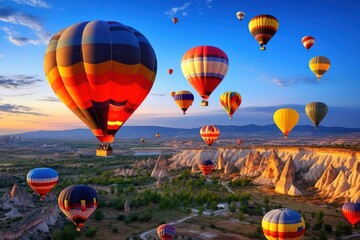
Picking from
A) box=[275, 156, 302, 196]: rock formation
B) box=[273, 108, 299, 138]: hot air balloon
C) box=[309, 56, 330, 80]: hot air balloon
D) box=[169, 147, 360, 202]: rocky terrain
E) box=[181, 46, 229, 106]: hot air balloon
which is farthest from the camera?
box=[275, 156, 302, 196]: rock formation

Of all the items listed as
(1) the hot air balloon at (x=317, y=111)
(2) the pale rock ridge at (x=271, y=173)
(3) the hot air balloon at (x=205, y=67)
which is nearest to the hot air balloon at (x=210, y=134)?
(1) the hot air balloon at (x=317, y=111)

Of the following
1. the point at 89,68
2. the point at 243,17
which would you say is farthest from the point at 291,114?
the point at 89,68

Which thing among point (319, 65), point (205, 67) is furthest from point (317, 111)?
point (205, 67)

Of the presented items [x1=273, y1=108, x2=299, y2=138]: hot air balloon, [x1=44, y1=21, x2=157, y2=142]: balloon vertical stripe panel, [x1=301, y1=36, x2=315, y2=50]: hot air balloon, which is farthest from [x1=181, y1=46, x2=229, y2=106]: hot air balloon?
[x1=301, y1=36, x2=315, y2=50]: hot air balloon

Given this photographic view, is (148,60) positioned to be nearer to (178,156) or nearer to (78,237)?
(78,237)

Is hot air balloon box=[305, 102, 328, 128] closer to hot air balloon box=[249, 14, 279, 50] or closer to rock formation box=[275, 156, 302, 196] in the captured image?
rock formation box=[275, 156, 302, 196]

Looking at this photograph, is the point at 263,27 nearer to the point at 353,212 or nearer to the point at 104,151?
the point at 353,212

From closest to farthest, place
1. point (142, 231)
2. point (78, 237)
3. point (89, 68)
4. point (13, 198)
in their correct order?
point (89, 68)
point (78, 237)
point (142, 231)
point (13, 198)
